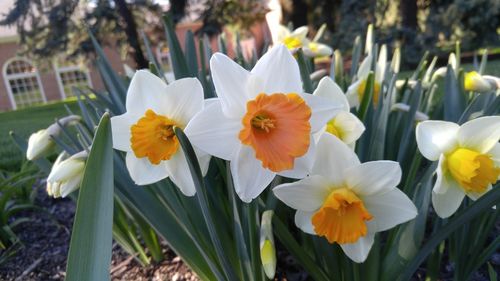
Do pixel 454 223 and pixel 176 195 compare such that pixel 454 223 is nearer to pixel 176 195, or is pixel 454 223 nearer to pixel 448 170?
pixel 448 170

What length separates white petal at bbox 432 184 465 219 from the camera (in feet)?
2.24

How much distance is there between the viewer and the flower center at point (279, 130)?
514mm

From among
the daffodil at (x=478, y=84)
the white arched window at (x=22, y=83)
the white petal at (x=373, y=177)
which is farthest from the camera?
the white arched window at (x=22, y=83)

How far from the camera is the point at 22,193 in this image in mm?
1754

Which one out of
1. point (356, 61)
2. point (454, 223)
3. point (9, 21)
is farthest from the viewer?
point (9, 21)

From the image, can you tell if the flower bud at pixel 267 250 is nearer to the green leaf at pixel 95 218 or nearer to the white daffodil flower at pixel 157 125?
the white daffodil flower at pixel 157 125

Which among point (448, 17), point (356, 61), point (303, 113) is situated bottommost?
point (448, 17)

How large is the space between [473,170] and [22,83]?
16994 mm

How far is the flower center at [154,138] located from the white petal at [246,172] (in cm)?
12

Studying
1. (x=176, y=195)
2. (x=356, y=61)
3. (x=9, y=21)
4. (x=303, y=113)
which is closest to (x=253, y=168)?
(x=303, y=113)

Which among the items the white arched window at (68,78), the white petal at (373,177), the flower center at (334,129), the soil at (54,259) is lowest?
the white arched window at (68,78)

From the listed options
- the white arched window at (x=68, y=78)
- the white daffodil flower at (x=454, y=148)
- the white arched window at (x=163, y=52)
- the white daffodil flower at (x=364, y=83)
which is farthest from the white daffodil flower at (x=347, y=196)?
the white arched window at (x=68, y=78)

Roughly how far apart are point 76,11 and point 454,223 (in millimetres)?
10183

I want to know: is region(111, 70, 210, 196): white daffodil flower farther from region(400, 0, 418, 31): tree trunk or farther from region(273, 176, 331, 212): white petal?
region(400, 0, 418, 31): tree trunk
